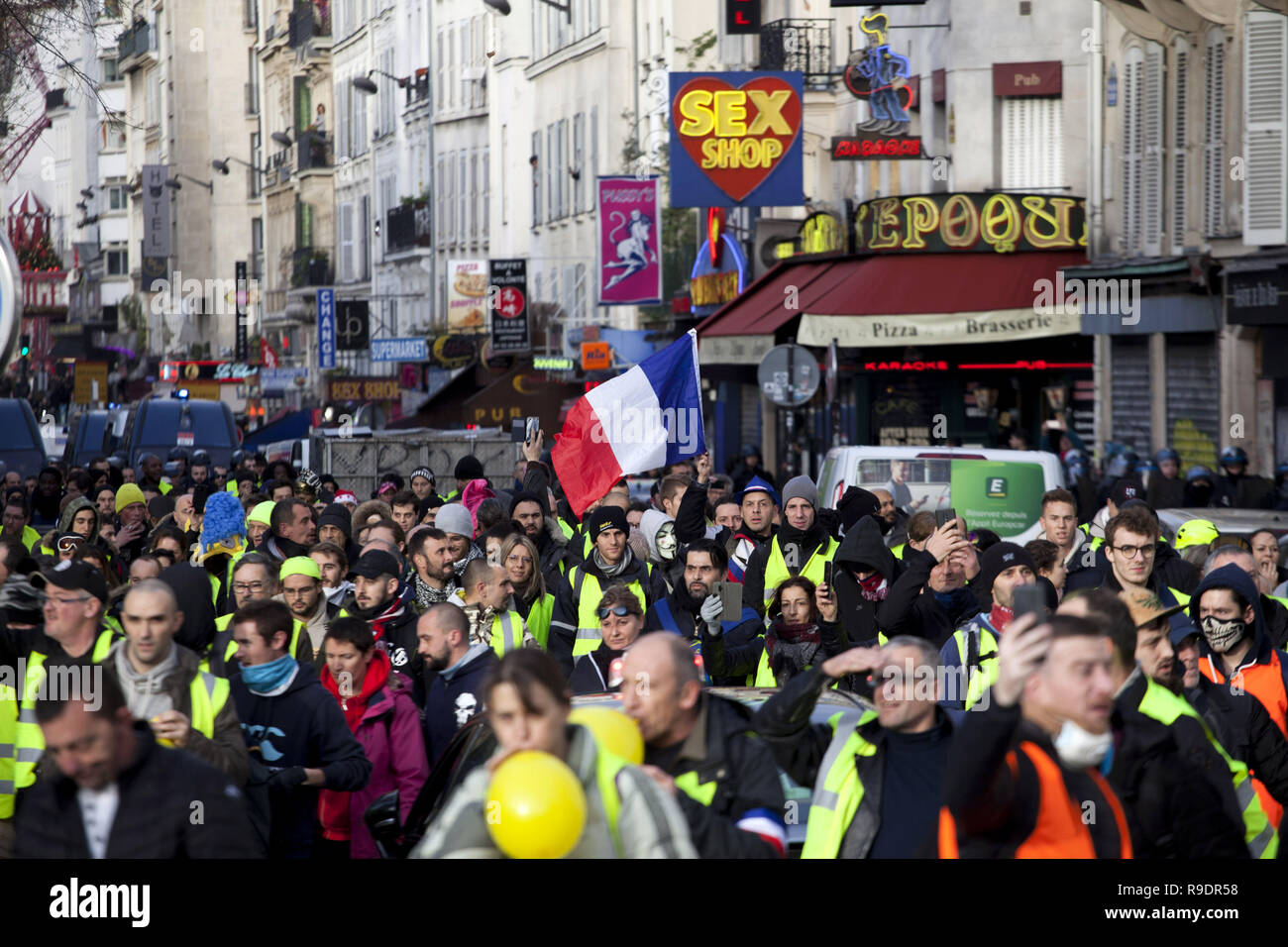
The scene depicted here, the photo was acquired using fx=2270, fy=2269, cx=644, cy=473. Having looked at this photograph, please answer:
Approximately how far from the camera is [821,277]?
30.7 m

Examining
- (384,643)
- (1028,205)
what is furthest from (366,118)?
(384,643)

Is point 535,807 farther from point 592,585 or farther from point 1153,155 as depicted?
point 1153,155

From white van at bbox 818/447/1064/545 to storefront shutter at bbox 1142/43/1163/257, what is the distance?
10228mm

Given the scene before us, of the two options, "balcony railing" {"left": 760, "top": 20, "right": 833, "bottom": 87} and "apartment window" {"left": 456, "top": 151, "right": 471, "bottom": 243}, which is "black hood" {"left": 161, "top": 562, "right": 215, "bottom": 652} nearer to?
"balcony railing" {"left": 760, "top": 20, "right": 833, "bottom": 87}

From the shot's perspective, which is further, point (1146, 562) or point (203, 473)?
point (203, 473)

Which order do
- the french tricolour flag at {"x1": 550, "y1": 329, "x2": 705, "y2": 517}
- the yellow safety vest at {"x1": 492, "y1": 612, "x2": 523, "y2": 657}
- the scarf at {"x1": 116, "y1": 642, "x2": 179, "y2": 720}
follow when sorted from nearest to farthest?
the scarf at {"x1": 116, "y1": 642, "x2": 179, "y2": 720} → the yellow safety vest at {"x1": 492, "y1": 612, "x2": 523, "y2": 657} → the french tricolour flag at {"x1": 550, "y1": 329, "x2": 705, "y2": 517}

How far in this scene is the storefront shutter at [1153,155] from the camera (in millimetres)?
25500

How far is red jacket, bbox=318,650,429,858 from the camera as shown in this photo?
799 cm

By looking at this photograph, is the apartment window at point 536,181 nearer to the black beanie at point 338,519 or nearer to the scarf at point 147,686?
the black beanie at point 338,519

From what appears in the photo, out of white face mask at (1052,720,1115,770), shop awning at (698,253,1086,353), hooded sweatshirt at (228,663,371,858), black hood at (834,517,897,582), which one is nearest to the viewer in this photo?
white face mask at (1052,720,1115,770)

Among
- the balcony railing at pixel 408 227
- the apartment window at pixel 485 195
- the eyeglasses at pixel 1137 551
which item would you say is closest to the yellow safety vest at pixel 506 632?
the eyeglasses at pixel 1137 551

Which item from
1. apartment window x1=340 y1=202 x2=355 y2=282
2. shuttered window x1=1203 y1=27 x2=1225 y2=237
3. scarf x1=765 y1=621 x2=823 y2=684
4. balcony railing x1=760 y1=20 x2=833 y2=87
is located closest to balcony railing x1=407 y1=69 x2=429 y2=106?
apartment window x1=340 y1=202 x2=355 y2=282
